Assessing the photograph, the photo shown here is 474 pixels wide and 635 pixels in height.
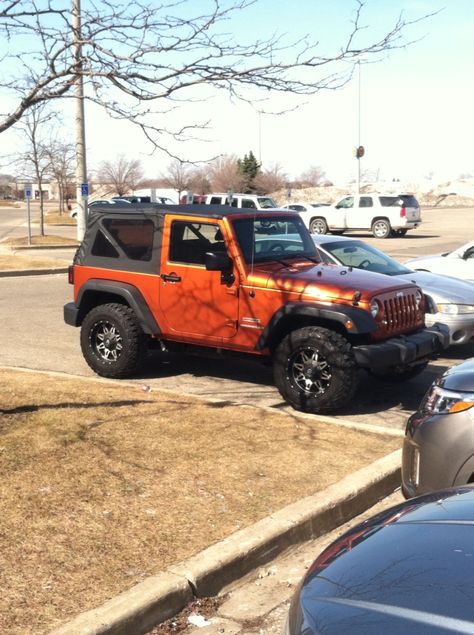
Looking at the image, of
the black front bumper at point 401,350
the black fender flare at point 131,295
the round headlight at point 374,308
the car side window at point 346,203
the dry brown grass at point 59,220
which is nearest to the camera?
the black front bumper at point 401,350

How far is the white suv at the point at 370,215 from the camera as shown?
3494 cm

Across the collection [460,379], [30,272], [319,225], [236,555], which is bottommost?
[236,555]

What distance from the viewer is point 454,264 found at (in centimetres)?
1216

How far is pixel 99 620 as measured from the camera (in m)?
3.39

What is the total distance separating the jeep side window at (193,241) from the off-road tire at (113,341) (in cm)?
85

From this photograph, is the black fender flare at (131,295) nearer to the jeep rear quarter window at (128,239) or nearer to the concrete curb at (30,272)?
the jeep rear quarter window at (128,239)

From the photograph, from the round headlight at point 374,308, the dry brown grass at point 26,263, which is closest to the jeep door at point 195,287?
the round headlight at point 374,308

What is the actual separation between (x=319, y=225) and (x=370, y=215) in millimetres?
2346

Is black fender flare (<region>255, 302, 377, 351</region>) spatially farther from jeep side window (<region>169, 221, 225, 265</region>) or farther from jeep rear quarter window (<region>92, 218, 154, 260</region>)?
jeep rear quarter window (<region>92, 218, 154, 260</region>)

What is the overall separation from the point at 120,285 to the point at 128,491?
365 cm

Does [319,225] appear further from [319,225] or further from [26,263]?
[26,263]

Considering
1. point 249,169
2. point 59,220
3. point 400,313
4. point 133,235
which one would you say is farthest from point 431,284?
point 249,169

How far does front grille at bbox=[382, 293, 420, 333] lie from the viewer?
7.20 meters

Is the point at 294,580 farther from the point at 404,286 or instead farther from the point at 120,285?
the point at 120,285
